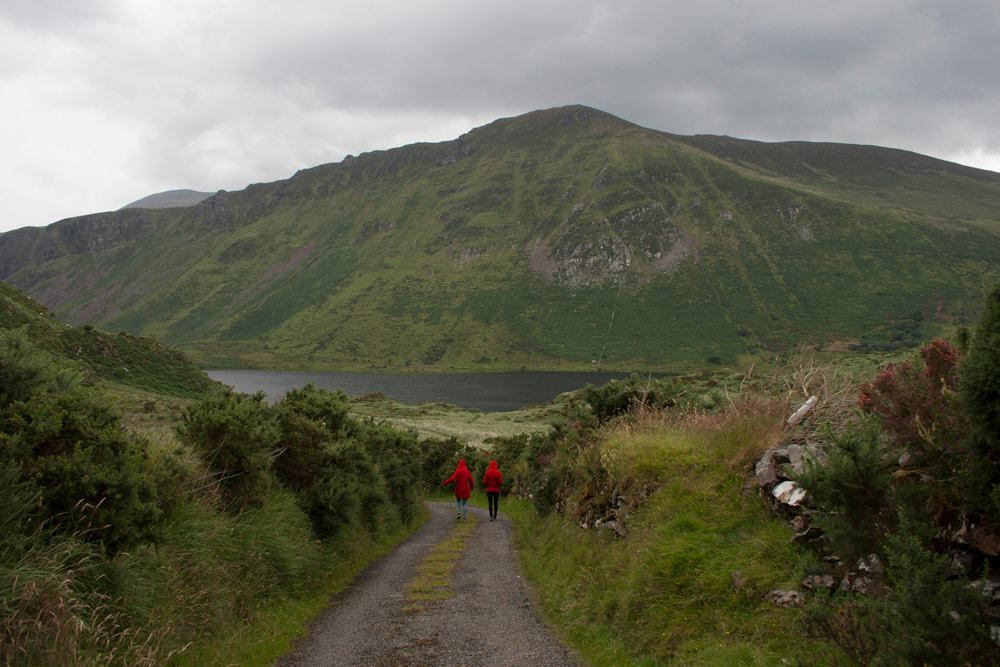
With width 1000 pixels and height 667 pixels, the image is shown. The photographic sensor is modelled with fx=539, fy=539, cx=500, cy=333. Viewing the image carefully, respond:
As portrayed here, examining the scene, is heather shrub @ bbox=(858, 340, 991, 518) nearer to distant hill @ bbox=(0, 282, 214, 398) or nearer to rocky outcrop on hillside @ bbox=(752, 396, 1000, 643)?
rocky outcrop on hillside @ bbox=(752, 396, 1000, 643)

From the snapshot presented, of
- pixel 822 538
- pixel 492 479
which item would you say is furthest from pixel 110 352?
pixel 822 538

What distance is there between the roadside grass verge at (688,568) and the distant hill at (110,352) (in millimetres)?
19674

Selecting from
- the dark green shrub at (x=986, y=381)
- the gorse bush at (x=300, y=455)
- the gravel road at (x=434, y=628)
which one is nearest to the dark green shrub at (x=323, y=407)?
the gorse bush at (x=300, y=455)

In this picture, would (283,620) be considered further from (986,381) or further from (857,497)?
(986,381)

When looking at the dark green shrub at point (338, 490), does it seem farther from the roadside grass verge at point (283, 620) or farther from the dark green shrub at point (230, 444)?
the dark green shrub at point (230, 444)

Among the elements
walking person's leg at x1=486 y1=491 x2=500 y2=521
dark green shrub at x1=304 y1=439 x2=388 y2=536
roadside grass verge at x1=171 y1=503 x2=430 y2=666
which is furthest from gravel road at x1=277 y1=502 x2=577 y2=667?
walking person's leg at x1=486 y1=491 x2=500 y2=521

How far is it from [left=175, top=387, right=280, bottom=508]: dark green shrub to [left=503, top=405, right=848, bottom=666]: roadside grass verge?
5009mm

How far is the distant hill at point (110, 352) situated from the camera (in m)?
20.8

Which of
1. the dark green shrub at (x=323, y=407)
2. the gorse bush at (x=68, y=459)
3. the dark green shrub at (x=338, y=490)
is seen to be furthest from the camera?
the dark green shrub at (x=323, y=407)

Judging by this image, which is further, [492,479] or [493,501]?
[493,501]

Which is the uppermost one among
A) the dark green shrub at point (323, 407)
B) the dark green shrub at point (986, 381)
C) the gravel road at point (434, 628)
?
the dark green shrub at point (986, 381)

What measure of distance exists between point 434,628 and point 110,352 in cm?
2372

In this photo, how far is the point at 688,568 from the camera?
241 inches

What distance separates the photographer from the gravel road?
6066 mm
